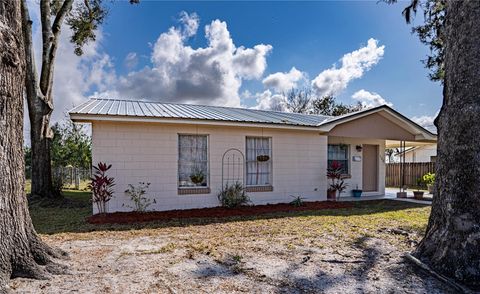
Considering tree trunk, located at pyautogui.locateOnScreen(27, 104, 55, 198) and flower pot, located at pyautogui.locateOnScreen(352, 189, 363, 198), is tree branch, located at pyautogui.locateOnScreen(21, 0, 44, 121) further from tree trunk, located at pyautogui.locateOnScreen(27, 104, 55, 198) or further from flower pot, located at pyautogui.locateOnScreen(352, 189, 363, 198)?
flower pot, located at pyautogui.locateOnScreen(352, 189, 363, 198)

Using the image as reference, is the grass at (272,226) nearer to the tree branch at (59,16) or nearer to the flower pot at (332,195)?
the flower pot at (332,195)

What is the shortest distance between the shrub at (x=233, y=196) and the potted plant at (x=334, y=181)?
378cm

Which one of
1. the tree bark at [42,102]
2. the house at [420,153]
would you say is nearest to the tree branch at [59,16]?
the tree bark at [42,102]

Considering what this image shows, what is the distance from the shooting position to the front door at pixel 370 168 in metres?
14.0

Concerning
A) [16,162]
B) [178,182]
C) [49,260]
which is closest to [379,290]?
[49,260]

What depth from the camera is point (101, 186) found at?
25.5 ft

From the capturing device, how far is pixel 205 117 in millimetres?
8984

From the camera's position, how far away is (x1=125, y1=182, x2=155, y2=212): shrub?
27.6 ft

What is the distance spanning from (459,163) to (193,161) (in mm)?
6823

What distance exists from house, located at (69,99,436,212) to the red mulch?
40 cm

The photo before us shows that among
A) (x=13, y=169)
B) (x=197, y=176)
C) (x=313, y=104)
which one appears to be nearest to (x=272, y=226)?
(x=197, y=176)

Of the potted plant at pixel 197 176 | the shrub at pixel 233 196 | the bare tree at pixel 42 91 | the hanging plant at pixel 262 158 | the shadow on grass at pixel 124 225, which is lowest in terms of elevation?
the shadow on grass at pixel 124 225

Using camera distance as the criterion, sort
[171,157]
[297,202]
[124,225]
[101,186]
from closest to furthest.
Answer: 1. [124,225]
2. [101,186]
3. [171,157]
4. [297,202]

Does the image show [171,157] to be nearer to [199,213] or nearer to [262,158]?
[199,213]
